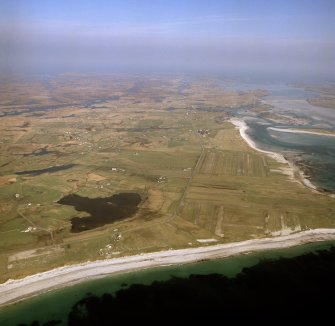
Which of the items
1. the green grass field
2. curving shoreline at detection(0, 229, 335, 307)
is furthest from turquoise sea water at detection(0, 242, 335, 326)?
the green grass field

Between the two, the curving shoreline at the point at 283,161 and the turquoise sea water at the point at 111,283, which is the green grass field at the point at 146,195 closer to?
the curving shoreline at the point at 283,161

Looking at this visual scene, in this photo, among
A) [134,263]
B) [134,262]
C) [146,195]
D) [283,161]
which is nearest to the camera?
[134,263]

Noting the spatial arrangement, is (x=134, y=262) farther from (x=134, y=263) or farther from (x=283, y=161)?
(x=283, y=161)

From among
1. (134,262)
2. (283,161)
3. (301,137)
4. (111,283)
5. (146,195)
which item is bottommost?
(301,137)

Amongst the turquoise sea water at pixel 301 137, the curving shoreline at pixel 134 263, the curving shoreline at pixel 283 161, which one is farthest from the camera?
the turquoise sea water at pixel 301 137

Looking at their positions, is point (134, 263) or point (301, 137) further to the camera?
point (301, 137)

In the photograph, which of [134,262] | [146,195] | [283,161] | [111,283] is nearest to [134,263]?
[134,262]

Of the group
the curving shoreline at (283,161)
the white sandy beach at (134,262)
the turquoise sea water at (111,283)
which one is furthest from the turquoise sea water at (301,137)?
the turquoise sea water at (111,283)
